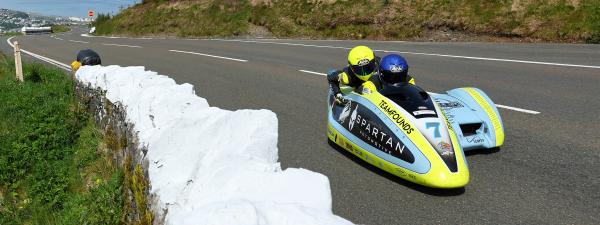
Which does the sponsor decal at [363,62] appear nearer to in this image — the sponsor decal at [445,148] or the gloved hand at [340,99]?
the gloved hand at [340,99]

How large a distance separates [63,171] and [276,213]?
5789mm

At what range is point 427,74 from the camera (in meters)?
10.4

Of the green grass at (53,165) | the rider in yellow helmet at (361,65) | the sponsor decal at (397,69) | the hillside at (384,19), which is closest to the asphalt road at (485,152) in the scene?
the rider in yellow helmet at (361,65)

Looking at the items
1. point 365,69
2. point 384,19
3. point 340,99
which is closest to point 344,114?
point 340,99

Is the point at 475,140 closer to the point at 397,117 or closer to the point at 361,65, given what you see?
the point at 397,117

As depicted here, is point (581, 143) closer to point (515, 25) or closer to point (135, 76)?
point (135, 76)

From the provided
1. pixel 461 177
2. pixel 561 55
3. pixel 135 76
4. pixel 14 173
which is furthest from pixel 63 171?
pixel 561 55

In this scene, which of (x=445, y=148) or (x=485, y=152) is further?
(x=485, y=152)

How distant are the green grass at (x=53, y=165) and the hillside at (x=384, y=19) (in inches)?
576

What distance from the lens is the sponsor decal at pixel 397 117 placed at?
458 cm

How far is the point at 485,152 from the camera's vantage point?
5.34 m

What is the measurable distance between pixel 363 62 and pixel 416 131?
5.53ft

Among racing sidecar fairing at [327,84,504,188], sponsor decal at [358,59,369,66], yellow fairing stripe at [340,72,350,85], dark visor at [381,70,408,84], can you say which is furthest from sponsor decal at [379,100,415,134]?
yellow fairing stripe at [340,72,350,85]

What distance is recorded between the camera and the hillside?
16359 millimetres
